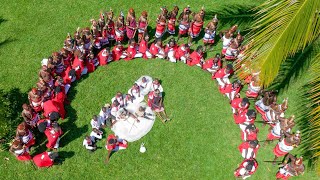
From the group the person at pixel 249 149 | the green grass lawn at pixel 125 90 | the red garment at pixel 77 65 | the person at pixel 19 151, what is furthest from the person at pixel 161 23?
the person at pixel 19 151

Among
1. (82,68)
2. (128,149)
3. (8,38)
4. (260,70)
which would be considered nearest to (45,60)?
(82,68)

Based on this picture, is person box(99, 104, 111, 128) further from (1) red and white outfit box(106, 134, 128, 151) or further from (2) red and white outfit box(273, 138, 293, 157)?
(2) red and white outfit box(273, 138, 293, 157)

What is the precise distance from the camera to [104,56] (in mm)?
13188

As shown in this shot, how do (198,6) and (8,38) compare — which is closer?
(8,38)

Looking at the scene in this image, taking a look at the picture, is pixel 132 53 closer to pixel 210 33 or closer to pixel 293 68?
pixel 210 33

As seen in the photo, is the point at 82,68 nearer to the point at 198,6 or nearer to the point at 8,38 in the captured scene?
the point at 8,38

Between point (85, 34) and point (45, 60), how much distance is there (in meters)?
1.81

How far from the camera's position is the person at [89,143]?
36.9 feet

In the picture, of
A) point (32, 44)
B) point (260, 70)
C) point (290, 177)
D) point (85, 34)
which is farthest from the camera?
point (32, 44)

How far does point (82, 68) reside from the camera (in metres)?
13.0

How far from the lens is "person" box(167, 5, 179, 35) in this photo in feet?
44.3

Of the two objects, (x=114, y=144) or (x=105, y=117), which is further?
(x=105, y=117)

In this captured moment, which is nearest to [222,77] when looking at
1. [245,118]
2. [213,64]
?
[213,64]

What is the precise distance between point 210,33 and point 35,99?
675 cm
